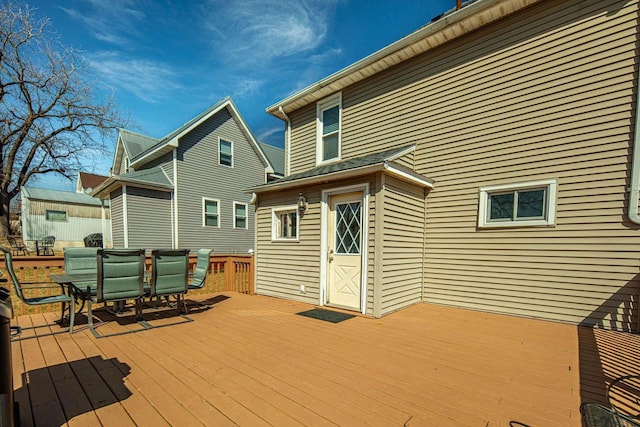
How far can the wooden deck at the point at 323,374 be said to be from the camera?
6.58ft

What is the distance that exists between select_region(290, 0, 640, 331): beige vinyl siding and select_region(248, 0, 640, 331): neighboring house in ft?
0.06

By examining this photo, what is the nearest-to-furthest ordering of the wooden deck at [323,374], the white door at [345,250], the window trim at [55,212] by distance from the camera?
1. the wooden deck at [323,374]
2. the white door at [345,250]
3. the window trim at [55,212]

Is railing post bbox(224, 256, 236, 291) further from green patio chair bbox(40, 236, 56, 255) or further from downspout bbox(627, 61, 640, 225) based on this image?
green patio chair bbox(40, 236, 56, 255)

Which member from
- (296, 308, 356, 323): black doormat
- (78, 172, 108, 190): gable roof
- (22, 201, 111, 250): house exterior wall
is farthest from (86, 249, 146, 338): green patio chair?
(78, 172, 108, 190): gable roof

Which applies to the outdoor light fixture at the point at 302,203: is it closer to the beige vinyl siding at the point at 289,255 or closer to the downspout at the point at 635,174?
the beige vinyl siding at the point at 289,255

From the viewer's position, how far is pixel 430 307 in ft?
17.7

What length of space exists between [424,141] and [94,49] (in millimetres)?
13601

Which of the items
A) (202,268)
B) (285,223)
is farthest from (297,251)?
(202,268)

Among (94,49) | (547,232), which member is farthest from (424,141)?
(94,49)

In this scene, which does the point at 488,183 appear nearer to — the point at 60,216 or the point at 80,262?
the point at 80,262

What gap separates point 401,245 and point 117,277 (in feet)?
14.8

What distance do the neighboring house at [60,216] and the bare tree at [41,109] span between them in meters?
1.23

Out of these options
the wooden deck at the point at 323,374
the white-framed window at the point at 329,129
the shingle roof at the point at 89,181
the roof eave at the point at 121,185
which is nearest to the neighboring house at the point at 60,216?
the roof eave at the point at 121,185

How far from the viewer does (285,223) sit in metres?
6.36
